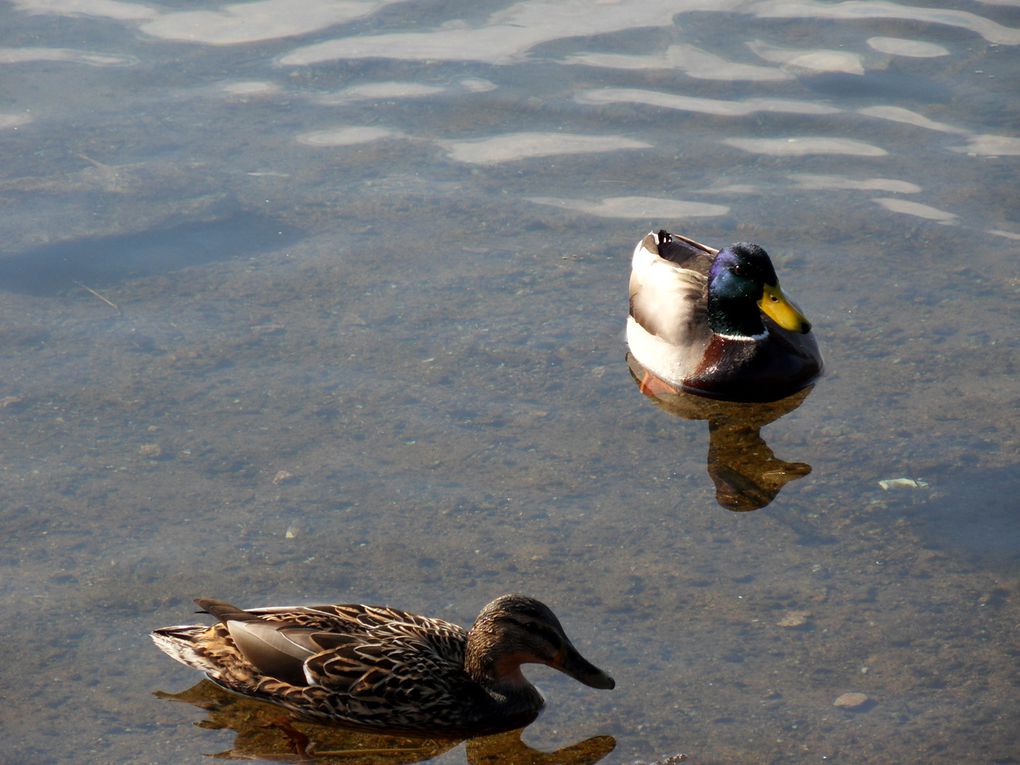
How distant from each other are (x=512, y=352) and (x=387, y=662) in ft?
A: 9.92

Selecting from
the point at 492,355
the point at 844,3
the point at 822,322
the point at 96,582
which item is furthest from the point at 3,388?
the point at 844,3

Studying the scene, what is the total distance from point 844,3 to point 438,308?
5871mm

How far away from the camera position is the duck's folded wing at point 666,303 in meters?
8.70

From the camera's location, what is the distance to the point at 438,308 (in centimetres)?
879

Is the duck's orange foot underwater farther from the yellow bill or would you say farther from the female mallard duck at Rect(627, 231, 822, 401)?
the yellow bill

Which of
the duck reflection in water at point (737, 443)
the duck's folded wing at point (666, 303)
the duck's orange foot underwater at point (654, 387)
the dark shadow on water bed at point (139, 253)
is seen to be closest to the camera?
the duck reflection in water at point (737, 443)

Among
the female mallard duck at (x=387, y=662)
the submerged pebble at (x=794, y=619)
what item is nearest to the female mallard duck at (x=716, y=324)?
the submerged pebble at (x=794, y=619)

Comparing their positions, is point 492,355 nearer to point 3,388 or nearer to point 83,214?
point 3,388

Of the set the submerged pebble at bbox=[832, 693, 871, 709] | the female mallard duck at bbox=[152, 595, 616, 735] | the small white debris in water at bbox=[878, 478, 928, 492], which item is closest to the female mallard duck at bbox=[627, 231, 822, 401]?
the small white debris in water at bbox=[878, 478, 928, 492]

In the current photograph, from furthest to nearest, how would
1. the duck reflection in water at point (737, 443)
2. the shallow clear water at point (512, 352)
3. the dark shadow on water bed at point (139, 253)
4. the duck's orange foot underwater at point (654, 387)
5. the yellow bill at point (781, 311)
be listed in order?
the dark shadow on water bed at point (139, 253) < the duck's orange foot underwater at point (654, 387) < the yellow bill at point (781, 311) < the duck reflection in water at point (737, 443) < the shallow clear water at point (512, 352)

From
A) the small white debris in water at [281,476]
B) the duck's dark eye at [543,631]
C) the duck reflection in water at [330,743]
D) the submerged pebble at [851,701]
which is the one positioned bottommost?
the duck reflection in water at [330,743]

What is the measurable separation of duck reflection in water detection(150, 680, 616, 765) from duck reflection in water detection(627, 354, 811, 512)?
1910mm

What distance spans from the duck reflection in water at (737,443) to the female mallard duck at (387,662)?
5.73ft

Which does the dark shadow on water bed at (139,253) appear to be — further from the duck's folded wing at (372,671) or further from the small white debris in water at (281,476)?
the duck's folded wing at (372,671)
